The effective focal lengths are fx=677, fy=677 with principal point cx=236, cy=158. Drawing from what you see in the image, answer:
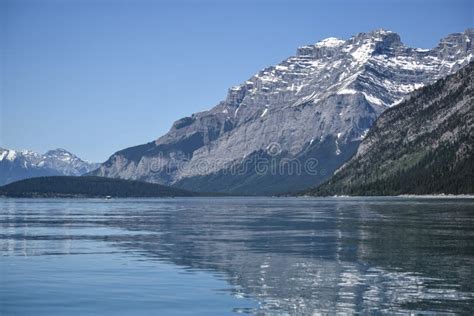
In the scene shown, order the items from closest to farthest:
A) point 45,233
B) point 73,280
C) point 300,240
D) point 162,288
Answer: point 162,288
point 73,280
point 300,240
point 45,233

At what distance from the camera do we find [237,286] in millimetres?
47906

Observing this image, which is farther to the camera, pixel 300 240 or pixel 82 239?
pixel 82 239

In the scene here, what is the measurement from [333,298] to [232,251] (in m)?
29.3

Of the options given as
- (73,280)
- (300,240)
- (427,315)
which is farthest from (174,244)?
(427,315)

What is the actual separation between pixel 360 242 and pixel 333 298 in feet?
122

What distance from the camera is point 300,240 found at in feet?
276

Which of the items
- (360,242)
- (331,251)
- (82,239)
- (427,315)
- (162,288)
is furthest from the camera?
(82,239)

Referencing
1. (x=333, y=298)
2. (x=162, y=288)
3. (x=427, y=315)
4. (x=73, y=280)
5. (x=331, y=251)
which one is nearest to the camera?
(x=427, y=315)

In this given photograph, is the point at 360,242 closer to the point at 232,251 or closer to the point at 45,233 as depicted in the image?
the point at 232,251

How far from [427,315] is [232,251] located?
116 feet

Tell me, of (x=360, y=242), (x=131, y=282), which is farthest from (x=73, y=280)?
(x=360, y=242)

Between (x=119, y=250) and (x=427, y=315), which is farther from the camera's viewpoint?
(x=119, y=250)

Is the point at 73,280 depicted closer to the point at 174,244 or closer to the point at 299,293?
the point at 299,293

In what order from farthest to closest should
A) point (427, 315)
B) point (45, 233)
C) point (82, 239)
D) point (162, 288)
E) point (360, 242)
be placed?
point (45, 233), point (82, 239), point (360, 242), point (162, 288), point (427, 315)
